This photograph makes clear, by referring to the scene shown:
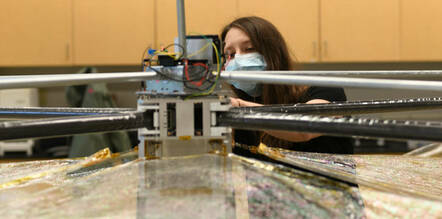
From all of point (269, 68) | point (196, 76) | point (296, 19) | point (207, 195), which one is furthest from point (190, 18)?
point (207, 195)

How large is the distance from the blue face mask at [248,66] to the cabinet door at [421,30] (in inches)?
69.5

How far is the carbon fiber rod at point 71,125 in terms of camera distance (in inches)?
19.9

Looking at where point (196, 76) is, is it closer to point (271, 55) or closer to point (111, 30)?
point (271, 55)

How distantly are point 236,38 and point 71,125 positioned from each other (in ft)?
2.69

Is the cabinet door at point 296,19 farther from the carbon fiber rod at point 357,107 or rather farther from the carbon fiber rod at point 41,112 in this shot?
the carbon fiber rod at point 41,112

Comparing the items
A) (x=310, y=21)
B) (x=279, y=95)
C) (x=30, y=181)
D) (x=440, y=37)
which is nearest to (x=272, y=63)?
(x=279, y=95)

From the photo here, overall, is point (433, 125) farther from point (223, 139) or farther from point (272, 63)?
point (272, 63)

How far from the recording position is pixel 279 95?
4.08 feet

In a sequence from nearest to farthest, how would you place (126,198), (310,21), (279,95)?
(126,198) → (279,95) → (310,21)

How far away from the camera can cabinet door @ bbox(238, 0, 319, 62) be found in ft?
8.38

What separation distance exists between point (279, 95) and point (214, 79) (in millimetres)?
697

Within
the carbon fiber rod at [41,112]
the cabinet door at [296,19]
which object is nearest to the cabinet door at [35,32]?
the cabinet door at [296,19]

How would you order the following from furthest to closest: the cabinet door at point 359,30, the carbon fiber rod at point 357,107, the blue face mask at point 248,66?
1. the cabinet door at point 359,30
2. the blue face mask at point 248,66
3. the carbon fiber rod at point 357,107

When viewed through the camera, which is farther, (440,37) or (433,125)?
(440,37)
